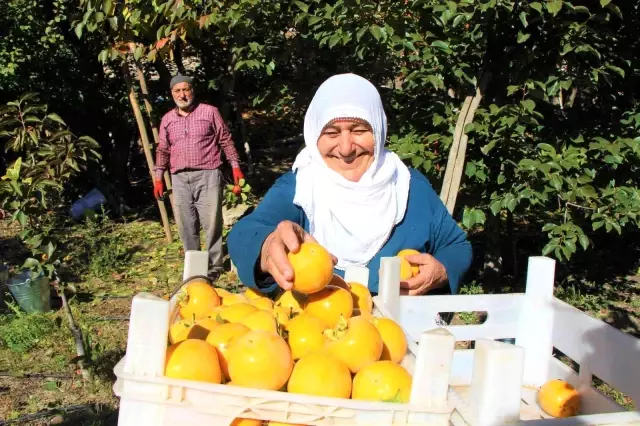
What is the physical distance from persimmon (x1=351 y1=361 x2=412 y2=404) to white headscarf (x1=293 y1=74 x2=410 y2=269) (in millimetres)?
850

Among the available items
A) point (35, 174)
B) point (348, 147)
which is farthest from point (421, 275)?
point (35, 174)

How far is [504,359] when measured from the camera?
94 cm

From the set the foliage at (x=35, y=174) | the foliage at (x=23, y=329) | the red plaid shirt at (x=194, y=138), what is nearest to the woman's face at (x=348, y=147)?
the foliage at (x=35, y=174)

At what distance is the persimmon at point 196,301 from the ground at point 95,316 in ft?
5.83

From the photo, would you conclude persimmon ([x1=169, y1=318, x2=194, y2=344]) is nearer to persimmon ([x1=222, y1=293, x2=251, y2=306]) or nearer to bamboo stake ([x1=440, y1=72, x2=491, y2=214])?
persimmon ([x1=222, y1=293, x2=251, y2=306])

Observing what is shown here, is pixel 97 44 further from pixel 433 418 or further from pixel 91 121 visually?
pixel 433 418

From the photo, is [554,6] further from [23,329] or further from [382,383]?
[23,329]

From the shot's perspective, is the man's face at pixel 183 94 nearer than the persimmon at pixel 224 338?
No

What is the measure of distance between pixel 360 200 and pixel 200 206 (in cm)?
371

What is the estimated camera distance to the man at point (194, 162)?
16.9ft

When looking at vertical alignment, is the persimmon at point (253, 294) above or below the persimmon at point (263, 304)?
below

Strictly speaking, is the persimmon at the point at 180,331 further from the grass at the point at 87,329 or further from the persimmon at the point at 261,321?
the grass at the point at 87,329

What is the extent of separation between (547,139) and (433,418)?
2.75m

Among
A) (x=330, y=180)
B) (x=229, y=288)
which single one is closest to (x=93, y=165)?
(x=229, y=288)
